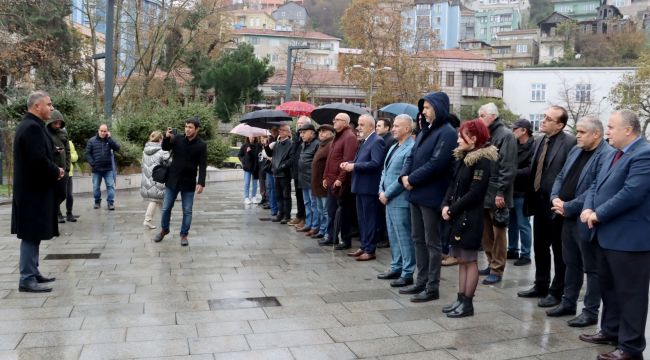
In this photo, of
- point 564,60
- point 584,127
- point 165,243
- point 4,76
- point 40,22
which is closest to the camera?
point 584,127

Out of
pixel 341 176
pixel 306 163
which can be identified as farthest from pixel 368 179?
pixel 306 163

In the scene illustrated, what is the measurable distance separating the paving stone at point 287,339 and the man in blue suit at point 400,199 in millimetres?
1952

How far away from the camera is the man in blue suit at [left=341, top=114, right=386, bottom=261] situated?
326 inches

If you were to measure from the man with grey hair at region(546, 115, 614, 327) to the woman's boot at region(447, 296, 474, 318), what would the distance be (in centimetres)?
77

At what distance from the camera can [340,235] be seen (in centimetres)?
1018

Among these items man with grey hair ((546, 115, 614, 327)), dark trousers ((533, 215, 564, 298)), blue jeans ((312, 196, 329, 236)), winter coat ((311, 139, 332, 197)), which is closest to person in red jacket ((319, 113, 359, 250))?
winter coat ((311, 139, 332, 197))

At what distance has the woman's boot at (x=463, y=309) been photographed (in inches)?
230

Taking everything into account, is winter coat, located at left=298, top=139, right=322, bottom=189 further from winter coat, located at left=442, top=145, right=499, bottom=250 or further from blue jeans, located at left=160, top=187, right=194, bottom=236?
winter coat, located at left=442, top=145, right=499, bottom=250

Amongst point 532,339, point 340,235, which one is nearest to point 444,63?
point 340,235

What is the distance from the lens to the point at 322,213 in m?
10.6

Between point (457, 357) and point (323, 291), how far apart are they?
2280mm

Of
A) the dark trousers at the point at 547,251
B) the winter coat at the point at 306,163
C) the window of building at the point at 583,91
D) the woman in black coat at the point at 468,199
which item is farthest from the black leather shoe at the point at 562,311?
the window of building at the point at 583,91

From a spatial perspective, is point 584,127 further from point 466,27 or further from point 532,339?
point 466,27

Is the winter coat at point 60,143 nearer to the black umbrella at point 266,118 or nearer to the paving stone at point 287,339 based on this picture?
the black umbrella at point 266,118
